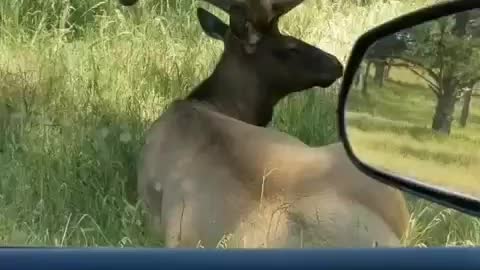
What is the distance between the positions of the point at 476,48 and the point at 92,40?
7.69 feet

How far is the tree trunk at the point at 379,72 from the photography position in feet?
3.73

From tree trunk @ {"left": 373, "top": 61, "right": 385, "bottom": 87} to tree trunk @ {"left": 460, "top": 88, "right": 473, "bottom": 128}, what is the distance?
13cm

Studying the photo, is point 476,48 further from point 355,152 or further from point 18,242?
point 18,242

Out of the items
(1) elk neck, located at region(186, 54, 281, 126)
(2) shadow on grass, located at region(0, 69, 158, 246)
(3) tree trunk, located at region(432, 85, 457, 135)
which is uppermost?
(3) tree trunk, located at region(432, 85, 457, 135)

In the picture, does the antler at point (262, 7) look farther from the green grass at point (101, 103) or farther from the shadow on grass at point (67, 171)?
the shadow on grass at point (67, 171)

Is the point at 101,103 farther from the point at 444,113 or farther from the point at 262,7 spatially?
the point at 444,113

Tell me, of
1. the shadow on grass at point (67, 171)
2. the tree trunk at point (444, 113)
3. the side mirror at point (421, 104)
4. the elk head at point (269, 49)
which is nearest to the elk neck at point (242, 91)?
the elk head at point (269, 49)

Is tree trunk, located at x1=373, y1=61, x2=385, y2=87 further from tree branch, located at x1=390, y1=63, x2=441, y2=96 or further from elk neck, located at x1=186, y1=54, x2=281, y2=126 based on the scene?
elk neck, located at x1=186, y1=54, x2=281, y2=126

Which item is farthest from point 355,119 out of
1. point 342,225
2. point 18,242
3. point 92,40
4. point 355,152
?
point 92,40

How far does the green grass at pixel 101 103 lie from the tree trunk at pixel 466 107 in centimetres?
128

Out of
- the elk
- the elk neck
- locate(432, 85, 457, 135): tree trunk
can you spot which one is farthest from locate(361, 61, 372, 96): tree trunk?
the elk neck

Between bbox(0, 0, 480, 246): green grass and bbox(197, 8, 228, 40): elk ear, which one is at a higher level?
bbox(197, 8, 228, 40): elk ear

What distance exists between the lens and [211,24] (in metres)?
3.16

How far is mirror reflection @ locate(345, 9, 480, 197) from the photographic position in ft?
3.39
